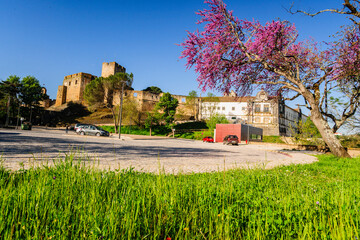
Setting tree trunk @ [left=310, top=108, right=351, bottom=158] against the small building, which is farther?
the small building

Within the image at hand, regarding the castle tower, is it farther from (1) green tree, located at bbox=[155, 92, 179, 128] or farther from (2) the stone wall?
(1) green tree, located at bbox=[155, 92, 179, 128]

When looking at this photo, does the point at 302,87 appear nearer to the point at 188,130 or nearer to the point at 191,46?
the point at 191,46

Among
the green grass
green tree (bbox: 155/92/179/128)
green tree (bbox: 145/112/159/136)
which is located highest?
green tree (bbox: 155/92/179/128)

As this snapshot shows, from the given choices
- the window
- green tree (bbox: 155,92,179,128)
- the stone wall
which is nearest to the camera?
green tree (bbox: 155,92,179,128)

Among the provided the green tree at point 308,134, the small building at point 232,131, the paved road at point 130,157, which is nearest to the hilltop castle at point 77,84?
the small building at point 232,131

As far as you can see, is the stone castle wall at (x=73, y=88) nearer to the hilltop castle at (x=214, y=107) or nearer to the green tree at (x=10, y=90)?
the hilltop castle at (x=214, y=107)

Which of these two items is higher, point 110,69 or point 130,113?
point 110,69

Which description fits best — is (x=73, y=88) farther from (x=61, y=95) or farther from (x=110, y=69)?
(x=110, y=69)

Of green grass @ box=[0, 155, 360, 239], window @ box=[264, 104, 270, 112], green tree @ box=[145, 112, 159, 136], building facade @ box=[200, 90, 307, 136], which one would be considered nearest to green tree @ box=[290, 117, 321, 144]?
green grass @ box=[0, 155, 360, 239]

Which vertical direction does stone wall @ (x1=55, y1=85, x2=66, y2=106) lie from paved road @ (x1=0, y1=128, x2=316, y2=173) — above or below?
above

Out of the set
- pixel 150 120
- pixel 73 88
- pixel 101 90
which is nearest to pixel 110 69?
pixel 73 88

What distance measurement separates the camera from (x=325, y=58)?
38.0ft

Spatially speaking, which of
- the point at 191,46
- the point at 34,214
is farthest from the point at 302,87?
the point at 34,214

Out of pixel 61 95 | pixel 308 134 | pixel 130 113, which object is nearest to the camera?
pixel 308 134
